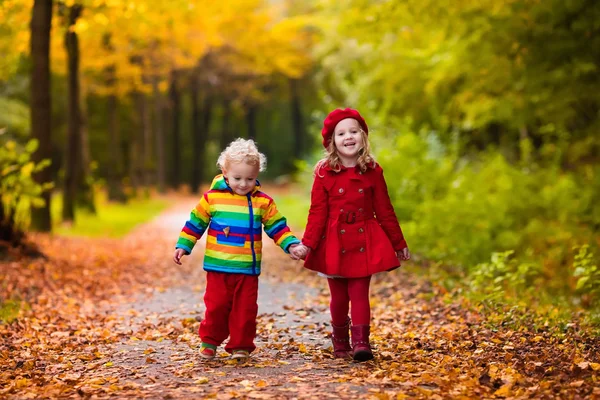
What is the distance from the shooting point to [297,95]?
4522 cm

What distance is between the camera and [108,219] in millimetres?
21141

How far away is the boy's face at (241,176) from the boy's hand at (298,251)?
1.78ft

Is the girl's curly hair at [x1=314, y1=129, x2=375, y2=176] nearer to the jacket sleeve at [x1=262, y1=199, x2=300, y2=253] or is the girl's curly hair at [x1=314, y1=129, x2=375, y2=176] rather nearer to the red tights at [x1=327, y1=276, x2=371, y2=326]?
the jacket sleeve at [x1=262, y1=199, x2=300, y2=253]

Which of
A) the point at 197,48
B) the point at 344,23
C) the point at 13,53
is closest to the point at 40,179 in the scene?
the point at 13,53

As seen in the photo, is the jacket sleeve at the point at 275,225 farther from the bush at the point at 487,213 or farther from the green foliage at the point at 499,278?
the bush at the point at 487,213

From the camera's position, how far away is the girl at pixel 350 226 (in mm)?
5883

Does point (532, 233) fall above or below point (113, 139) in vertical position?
below

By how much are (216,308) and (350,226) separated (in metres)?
1.16

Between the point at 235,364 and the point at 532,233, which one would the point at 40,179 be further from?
the point at 235,364

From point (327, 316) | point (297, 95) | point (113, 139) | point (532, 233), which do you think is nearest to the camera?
point (327, 316)

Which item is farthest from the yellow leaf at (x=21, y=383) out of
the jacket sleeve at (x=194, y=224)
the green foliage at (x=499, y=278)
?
the green foliage at (x=499, y=278)

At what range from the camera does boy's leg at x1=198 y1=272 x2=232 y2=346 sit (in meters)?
5.94

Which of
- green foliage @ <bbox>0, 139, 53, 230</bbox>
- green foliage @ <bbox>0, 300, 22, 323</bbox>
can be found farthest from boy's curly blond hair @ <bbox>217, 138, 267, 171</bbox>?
green foliage @ <bbox>0, 139, 53, 230</bbox>

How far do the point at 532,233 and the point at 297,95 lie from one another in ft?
108
